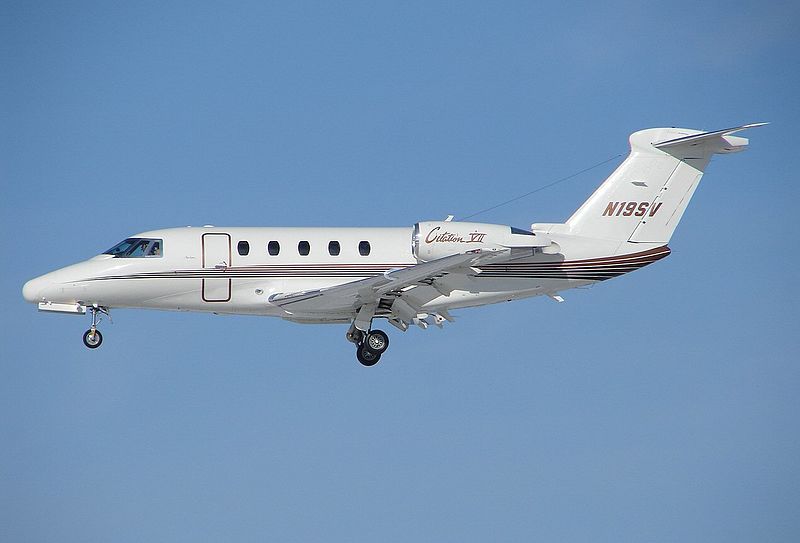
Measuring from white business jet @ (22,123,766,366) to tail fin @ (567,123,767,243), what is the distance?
0.08 ft

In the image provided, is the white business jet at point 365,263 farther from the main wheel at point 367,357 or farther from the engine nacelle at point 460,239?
the engine nacelle at point 460,239

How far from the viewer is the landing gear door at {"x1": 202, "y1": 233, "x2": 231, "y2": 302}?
27281 mm

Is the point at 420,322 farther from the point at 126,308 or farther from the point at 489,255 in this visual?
the point at 126,308

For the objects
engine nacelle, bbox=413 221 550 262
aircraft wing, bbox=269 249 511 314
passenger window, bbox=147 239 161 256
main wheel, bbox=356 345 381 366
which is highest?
passenger window, bbox=147 239 161 256

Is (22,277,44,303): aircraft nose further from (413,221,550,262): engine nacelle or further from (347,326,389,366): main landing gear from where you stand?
(413,221,550,262): engine nacelle

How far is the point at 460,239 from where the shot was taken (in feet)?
83.6

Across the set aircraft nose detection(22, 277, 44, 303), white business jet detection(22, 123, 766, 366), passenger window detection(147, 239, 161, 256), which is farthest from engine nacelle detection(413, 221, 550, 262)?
aircraft nose detection(22, 277, 44, 303)

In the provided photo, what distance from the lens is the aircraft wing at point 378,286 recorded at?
79.8ft

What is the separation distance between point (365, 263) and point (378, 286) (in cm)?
193

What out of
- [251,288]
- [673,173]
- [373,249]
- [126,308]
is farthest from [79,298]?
[673,173]

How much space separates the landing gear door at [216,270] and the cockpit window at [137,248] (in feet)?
3.99

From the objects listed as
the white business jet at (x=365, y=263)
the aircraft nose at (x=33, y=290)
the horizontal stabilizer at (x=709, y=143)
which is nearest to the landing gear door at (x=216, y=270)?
the white business jet at (x=365, y=263)

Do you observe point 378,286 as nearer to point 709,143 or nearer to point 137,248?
point 137,248

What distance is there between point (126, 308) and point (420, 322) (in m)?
6.99
